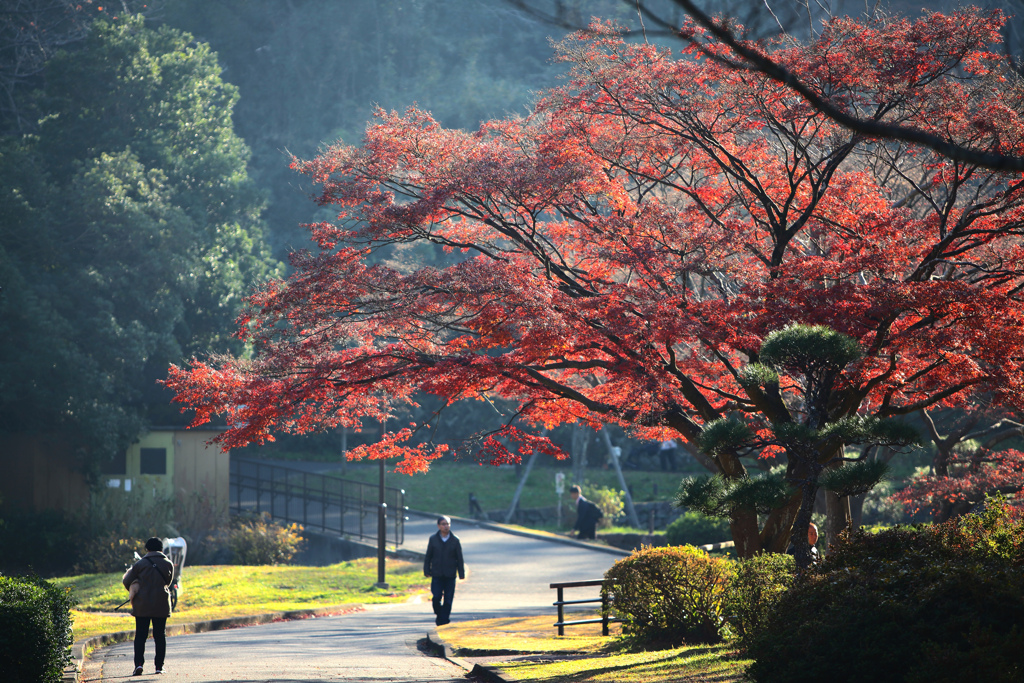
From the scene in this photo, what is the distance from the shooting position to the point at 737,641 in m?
9.24

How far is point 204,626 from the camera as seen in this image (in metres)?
14.3

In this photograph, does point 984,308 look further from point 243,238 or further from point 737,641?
point 243,238

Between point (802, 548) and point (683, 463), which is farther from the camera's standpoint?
point (683, 463)

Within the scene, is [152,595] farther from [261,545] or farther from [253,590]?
[261,545]

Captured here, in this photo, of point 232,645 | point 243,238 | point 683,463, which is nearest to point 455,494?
point 683,463

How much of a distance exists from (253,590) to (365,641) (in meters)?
6.54

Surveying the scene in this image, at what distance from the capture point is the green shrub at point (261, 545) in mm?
22016

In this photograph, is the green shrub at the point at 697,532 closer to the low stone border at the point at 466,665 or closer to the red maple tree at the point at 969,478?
the red maple tree at the point at 969,478

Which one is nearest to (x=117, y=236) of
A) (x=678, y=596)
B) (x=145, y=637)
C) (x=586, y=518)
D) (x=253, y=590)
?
(x=253, y=590)

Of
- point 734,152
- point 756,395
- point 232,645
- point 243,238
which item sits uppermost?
point 243,238

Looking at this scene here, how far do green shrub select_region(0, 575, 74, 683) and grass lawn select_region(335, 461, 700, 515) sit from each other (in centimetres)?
2311

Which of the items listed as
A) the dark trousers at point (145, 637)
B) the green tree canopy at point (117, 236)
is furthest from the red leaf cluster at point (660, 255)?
the green tree canopy at point (117, 236)

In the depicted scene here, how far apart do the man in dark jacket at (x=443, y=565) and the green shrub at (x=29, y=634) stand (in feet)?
19.0

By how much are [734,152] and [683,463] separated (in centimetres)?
2532
